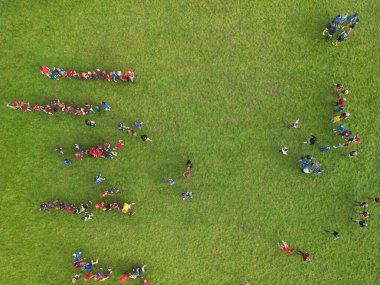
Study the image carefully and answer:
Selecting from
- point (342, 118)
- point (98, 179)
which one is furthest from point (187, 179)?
point (342, 118)

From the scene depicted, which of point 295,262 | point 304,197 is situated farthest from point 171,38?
point 295,262

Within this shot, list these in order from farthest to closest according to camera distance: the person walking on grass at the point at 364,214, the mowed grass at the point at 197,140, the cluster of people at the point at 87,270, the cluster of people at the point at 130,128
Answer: the mowed grass at the point at 197,140 < the cluster of people at the point at 130,128 < the cluster of people at the point at 87,270 < the person walking on grass at the point at 364,214

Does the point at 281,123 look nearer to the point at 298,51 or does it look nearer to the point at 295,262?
the point at 298,51

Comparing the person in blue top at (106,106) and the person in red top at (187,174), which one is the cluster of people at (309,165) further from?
the person in blue top at (106,106)

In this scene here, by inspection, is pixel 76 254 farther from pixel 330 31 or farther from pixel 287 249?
pixel 330 31

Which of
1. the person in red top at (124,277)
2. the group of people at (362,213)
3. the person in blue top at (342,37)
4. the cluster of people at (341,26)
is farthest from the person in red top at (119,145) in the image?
the group of people at (362,213)
